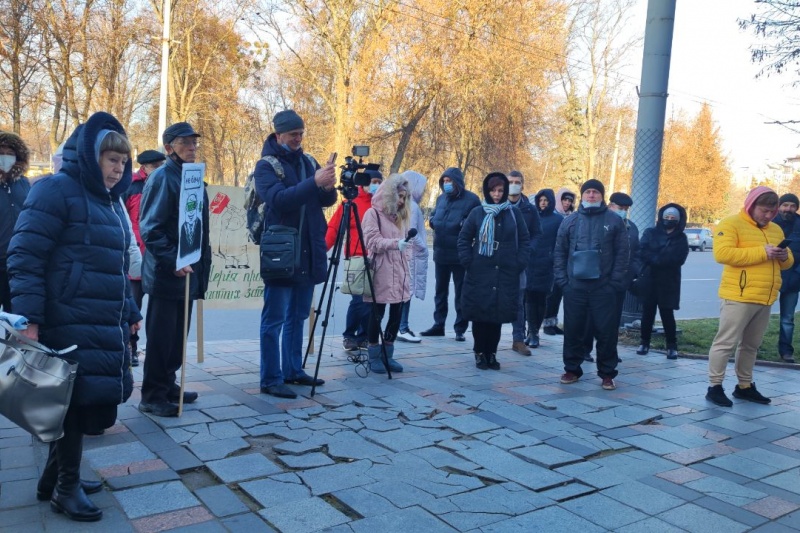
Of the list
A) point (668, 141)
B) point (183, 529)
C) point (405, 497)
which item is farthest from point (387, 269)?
point (668, 141)

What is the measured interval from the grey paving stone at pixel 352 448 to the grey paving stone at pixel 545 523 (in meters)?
1.08

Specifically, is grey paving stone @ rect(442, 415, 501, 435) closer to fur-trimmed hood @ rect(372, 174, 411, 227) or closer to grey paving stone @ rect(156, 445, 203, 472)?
grey paving stone @ rect(156, 445, 203, 472)

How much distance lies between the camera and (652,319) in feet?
27.7

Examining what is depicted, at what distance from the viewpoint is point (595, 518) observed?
3592mm

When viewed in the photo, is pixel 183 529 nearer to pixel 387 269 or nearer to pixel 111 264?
pixel 111 264

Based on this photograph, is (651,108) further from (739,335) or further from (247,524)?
(247,524)

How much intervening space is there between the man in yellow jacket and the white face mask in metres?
5.63

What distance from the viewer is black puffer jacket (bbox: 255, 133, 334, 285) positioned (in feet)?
17.3

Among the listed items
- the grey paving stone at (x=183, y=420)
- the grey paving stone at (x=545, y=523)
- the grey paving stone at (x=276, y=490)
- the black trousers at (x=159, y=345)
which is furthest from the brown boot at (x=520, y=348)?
the grey paving stone at (x=276, y=490)

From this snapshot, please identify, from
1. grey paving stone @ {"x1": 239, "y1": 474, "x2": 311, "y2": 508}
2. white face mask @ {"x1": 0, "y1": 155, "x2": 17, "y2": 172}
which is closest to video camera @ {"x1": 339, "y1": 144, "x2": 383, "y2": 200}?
white face mask @ {"x1": 0, "y1": 155, "x2": 17, "y2": 172}

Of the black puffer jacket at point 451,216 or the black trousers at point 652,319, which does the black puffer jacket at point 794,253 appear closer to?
the black trousers at point 652,319

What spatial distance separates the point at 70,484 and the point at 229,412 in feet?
5.81

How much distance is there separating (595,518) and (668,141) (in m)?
58.0

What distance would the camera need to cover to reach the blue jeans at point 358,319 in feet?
23.4
